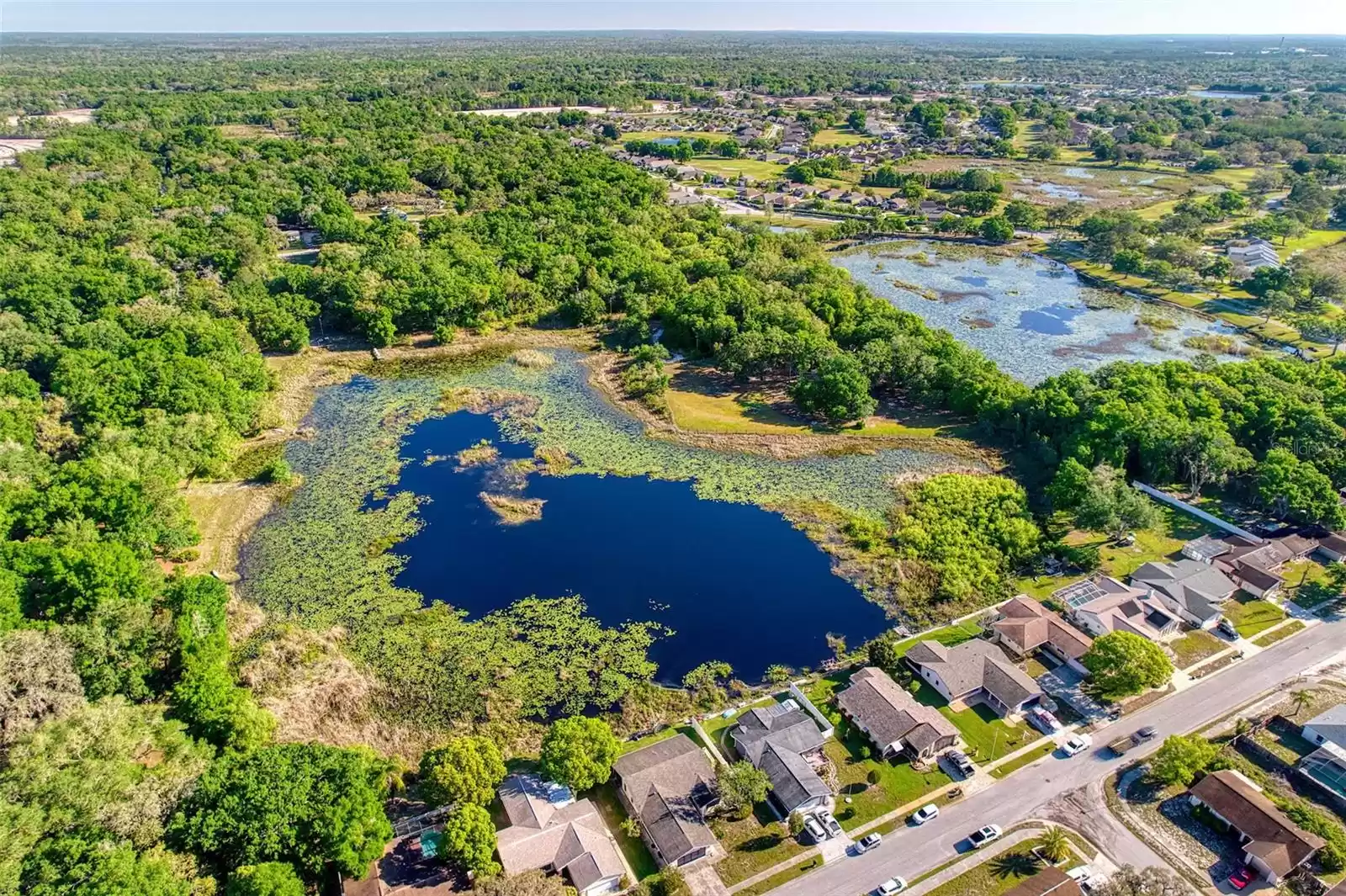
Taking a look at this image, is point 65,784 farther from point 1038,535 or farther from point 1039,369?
point 1039,369

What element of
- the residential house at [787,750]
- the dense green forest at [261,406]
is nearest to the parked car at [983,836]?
the residential house at [787,750]

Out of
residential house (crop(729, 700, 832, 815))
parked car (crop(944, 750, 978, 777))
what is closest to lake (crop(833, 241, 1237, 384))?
parked car (crop(944, 750, 978, 777))

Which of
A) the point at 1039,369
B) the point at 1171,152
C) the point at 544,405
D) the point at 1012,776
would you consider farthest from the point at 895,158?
the point at 1012,776

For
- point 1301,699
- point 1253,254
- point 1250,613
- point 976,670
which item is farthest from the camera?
point 1253,254

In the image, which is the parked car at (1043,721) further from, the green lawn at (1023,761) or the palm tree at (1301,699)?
the palm tree at (1301,699)

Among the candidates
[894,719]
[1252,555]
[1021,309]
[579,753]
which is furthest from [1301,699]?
[1021,309]

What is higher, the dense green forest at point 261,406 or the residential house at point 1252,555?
the dense green forest at point 261,406

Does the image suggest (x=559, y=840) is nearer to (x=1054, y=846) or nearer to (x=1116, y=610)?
(x=1054, y=846)
